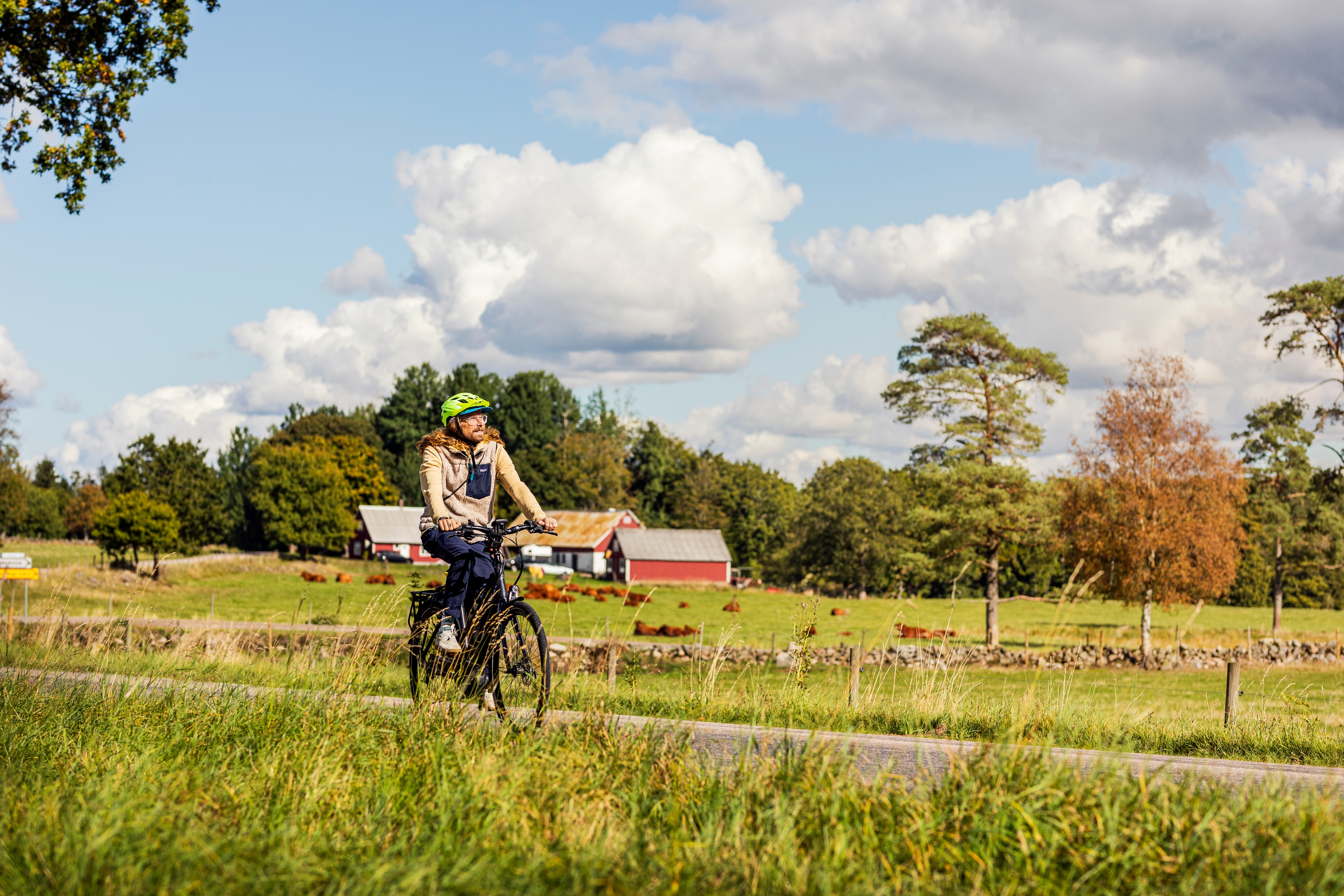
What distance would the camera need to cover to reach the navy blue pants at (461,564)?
22.3ft

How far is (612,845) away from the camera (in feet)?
12.3

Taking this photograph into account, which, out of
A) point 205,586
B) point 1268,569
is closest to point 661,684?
point 205,586

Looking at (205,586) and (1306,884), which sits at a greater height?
(1306,884)

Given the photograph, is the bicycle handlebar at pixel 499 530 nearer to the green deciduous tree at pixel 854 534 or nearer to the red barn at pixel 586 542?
the green deciduous tree at pixel 854 534

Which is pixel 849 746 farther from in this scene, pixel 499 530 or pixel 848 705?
pixel 848 705

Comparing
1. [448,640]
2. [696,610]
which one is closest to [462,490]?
[448,640]

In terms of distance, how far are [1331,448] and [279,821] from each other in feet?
31.4

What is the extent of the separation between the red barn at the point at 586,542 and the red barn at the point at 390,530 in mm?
9212

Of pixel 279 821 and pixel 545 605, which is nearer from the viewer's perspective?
pixel 279 821

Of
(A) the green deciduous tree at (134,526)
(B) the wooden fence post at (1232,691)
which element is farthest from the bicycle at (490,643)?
(A) the green deciduous tree at (134,526)

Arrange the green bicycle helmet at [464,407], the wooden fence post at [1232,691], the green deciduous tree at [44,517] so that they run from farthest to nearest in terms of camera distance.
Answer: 1. the green deciduous tree at [44,517]
2. the wooden fence post at [1232,691]
3. the green bicycle helmet at [464,407]

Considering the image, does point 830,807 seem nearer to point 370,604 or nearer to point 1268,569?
point 370,604

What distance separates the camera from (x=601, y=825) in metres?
4.07

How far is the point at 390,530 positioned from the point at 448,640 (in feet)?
258
